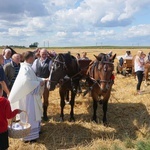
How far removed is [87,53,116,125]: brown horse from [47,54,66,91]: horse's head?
2.89 ft

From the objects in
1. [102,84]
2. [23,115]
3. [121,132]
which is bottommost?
[121,132]

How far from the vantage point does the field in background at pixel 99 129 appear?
262 inches

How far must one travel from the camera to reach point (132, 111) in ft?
31.8

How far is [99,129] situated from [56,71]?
1.99 m

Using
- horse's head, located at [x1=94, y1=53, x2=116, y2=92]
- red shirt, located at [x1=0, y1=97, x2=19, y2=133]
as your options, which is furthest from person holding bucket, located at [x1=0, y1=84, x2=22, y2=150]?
horse's head, located at [x1=94, y1=53, x2=116, y2=92]

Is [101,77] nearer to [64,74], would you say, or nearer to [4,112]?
[64,74]

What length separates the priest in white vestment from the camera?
21.2 feet

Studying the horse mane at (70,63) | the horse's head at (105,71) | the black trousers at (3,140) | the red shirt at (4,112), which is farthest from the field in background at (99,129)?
the red shirt at (4,112)

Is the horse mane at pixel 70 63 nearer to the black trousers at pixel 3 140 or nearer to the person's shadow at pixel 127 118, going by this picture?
the person's shadow at pixel 127 118

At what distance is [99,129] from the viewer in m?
7.93

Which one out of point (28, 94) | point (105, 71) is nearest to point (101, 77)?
point (105, 71)

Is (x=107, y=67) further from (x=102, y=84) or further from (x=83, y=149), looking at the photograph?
(x=83, y=149)

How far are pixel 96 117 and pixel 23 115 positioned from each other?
2906 mm

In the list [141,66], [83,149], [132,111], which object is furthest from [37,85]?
[141,66]
